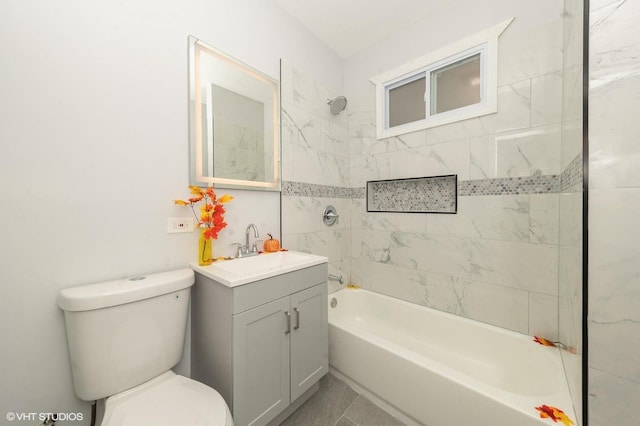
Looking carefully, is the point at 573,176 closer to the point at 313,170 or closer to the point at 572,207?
the point at 572,207

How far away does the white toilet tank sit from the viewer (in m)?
0.88

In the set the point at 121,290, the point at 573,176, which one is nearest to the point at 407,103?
the point at 573,176

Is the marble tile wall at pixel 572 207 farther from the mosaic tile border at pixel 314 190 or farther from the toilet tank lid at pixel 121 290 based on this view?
the toilet tank lid at pixel 121 290

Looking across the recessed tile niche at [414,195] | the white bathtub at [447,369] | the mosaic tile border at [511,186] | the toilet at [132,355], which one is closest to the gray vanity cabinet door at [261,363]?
the toilet at [132,355]

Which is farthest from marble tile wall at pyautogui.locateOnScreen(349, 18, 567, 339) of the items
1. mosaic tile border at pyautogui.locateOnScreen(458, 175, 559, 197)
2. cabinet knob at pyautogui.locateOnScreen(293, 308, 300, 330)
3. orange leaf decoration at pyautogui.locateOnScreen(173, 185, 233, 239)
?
orange leaf decoration at pyautogui.locateOnScreen(173, 185, 233, 239)

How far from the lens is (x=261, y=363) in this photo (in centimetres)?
114

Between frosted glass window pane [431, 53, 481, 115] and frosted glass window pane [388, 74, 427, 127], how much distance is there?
3.8 inches

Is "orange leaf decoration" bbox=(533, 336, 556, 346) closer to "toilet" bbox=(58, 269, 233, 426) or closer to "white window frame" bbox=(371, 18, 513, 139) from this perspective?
"white window frame" bbox=(371, 18, 513, 139)

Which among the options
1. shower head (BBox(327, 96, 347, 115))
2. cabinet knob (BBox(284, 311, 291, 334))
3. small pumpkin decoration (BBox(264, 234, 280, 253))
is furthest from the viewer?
shower head (BBox(327, 96, 347, 115))

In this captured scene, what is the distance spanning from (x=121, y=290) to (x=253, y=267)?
2.17 feet

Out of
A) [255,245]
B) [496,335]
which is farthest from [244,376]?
[496,335]

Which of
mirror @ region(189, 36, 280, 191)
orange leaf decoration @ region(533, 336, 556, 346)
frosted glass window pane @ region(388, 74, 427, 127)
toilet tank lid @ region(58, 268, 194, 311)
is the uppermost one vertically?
frosted glass window pane @ region(388, 74, 427, 127)

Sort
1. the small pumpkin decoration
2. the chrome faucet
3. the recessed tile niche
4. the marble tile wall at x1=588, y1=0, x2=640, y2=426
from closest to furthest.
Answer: the marble tile wall at x1=588, y1=0, x2=640, y2=426 → the chrome faucet → the small pumpkin decoration → the recessed tile niche

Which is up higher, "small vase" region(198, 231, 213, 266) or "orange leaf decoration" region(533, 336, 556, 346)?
"small vase" region(198, 231, 213, 266)
